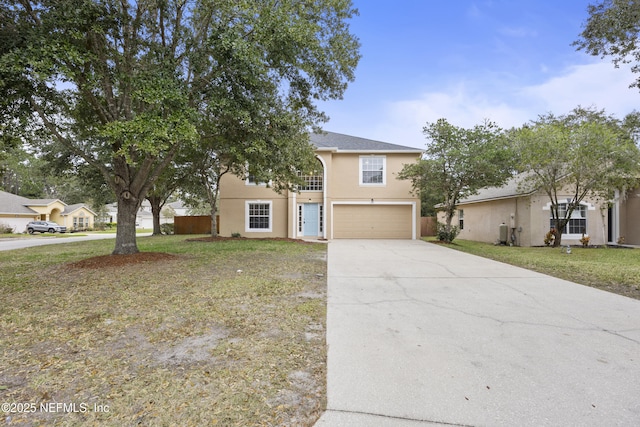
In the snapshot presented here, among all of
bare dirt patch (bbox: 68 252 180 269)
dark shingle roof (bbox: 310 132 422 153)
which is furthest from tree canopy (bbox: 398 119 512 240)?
bare dirt patch (bbox: 68 252 180 269)

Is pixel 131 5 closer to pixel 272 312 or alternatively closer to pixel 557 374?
pixel 272 312

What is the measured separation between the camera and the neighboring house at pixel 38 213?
29.7 meters

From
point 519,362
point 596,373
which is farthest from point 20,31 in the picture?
point 596,373

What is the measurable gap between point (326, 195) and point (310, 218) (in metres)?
1.72

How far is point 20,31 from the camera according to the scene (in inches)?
241

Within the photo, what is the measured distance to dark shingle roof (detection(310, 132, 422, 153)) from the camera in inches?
681

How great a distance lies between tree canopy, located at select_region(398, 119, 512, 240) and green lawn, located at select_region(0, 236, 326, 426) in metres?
10.7

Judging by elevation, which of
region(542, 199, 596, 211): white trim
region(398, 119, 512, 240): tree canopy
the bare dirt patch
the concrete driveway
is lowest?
the concrete driveway

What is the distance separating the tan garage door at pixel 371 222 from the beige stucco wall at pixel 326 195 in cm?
44

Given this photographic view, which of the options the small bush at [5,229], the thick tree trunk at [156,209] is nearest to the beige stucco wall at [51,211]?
the small bush at [5,229]

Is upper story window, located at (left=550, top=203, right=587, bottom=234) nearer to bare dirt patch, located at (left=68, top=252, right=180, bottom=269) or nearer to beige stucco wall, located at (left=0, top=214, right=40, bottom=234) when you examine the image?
bare dirt patch, located at (left=68, top=252, right=180, bottom=269)

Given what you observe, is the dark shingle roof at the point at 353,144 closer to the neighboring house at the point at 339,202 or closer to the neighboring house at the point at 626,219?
the neighboring house at the point at 339,202

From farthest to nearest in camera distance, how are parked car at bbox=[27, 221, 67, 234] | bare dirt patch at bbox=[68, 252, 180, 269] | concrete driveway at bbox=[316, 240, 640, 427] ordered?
parked car at bbox=[27, 221, 67, 234]
bare dirt patch at bbox=[68, 252, 180, 269]
concrete driveway at bbox=[316, 240, 640, 427]

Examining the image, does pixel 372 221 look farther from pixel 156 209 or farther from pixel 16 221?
pixel 16 221
